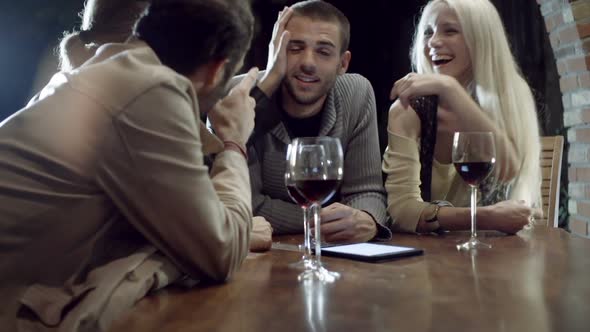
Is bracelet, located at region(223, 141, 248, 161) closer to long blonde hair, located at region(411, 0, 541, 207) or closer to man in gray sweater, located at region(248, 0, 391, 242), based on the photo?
man in gray sweater, located at region(248, 0, 391, 242)

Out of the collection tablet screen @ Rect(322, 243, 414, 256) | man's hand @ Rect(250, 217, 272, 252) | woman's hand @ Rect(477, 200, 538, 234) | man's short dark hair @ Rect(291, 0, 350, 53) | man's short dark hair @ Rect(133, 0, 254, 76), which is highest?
man's short dark hair @ Rect(291, 0, 350, 53)

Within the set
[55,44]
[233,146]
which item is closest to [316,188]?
[233,146]

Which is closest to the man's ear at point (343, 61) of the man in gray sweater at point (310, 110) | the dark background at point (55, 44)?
the man in gray sweater at point (310, 110)

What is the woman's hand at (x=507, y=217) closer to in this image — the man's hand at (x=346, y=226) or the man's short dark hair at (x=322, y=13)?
the man's hand at (x=346, y=226)

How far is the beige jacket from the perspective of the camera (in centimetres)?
76

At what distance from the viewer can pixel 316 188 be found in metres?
0.93

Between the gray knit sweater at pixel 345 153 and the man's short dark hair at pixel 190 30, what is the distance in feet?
2.42

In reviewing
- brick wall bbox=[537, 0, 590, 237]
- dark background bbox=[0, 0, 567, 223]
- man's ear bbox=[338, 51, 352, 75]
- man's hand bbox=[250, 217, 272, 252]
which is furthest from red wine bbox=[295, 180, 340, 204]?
dark background bbox=[0, 0, 567, 223]

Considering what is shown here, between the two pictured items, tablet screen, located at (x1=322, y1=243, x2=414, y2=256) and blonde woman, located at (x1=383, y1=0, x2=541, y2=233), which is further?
blonde woman, located at (x1=383, y1=0, x2=541, y2=233)

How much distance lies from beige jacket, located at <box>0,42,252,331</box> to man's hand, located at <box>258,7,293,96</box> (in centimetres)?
96

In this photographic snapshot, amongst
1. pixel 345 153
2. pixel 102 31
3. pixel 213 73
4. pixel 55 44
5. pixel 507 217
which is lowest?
pixel 507 217

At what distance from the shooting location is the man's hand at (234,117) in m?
1.06

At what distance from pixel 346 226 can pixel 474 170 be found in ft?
0.96

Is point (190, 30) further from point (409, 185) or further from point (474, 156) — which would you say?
point (409, 185)
